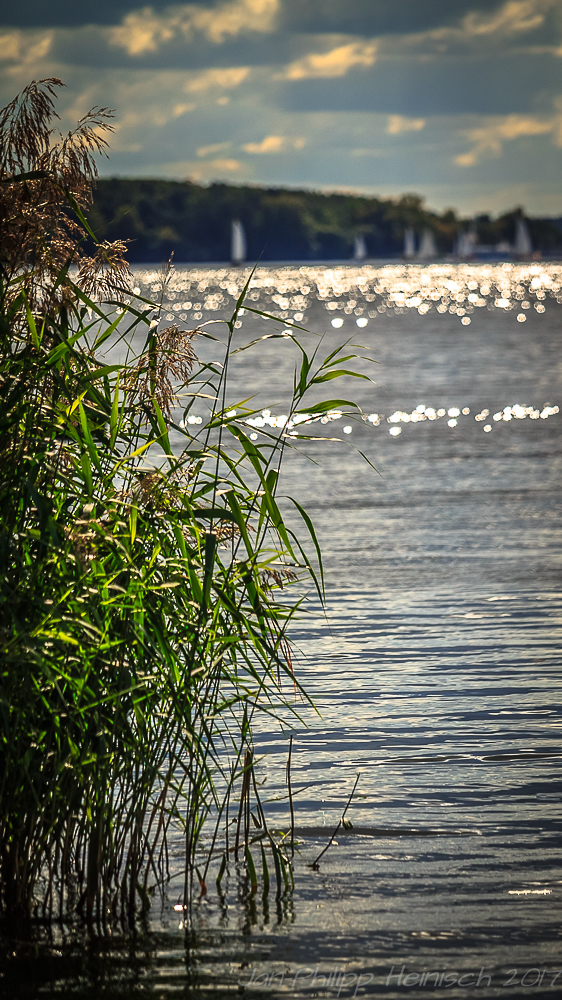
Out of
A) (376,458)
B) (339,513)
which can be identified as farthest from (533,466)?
(339,513)

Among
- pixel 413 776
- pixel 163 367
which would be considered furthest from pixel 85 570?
pixel 413 776

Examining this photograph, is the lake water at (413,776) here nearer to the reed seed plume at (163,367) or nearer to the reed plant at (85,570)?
the reed plant at (85,570)

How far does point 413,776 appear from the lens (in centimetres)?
800

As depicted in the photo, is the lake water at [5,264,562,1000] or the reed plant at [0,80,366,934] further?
the lake water at [5,264,562,1000]

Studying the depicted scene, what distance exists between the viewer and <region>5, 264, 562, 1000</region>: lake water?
17.7 ft

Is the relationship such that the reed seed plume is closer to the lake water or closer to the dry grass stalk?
the dry grass stalk

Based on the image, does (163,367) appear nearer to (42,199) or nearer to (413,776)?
(42,199)

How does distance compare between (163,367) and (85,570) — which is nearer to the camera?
(85,570)

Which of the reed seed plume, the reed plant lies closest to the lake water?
the reed plant

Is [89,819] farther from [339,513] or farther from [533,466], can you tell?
[533,466]

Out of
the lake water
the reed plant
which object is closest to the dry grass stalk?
the reed plant

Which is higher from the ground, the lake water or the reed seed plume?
the reed seed plume

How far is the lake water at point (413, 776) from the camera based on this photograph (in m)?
5.39

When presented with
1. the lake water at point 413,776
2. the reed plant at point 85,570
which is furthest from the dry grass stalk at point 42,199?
the lake water at point 413,776
